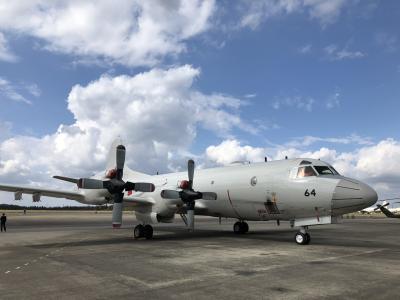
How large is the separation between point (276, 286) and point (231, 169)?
1399 cm

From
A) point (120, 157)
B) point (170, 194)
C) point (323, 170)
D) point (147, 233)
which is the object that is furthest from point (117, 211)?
point (323, 170)

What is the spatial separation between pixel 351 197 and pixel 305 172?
260 cm

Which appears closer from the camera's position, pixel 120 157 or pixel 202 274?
pixel 202 274

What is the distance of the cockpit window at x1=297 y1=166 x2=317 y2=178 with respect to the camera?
58.1 feet

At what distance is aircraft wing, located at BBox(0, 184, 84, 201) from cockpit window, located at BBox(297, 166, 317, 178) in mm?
13309

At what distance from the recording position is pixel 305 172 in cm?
1792

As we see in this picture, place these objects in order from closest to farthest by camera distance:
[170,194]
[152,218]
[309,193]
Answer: [309,193], [170,194], [152,218]

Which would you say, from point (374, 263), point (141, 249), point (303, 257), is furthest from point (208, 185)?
point (374, 263)

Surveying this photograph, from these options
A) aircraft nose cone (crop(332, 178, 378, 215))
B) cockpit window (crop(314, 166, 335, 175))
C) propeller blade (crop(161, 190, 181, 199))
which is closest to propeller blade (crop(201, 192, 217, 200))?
propeller blade (crop(161, 190, 181, 199))

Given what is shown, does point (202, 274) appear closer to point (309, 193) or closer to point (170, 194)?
point (309, 193)

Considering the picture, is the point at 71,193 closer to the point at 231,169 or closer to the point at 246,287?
the point at 231,169

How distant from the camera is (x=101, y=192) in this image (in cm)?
2156

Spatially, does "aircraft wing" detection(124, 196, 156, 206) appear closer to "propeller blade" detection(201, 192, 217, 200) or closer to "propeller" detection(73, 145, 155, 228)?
"propeller" detection(73, 145, 155, 228)

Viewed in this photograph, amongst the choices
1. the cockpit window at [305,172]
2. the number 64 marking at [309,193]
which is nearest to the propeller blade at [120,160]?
the cockpit window at [305,172]
